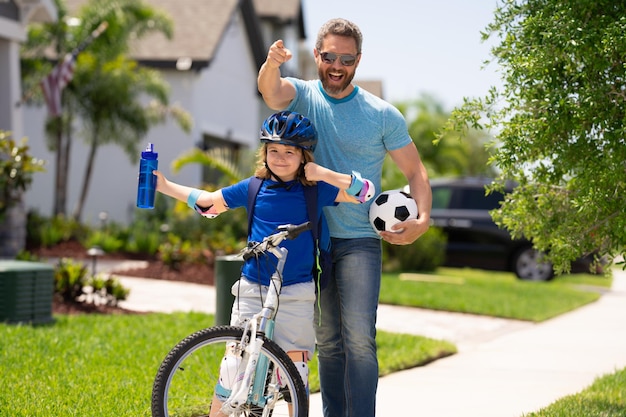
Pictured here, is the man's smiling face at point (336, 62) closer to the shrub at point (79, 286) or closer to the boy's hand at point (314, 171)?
the boy's hand at point (314, 171)

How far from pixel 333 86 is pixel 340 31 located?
280 mm

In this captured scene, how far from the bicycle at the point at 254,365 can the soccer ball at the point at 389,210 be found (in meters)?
0.44

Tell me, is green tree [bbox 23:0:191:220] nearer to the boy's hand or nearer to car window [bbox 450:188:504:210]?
car window [bbox 450:188:504:210]

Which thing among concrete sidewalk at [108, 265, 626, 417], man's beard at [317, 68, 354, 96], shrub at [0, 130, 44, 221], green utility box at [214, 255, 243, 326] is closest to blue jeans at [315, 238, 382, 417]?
man's beard at [317, 68, 354, 96]

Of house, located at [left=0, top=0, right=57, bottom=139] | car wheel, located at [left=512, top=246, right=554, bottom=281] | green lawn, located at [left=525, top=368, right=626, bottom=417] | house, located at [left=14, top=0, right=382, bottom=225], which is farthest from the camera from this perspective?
house, located at [left=14, top=0, right=382, bottom=225]

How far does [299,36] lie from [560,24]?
29.1m

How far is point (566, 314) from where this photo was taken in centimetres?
1284

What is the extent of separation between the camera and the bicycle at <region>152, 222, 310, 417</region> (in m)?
4.22

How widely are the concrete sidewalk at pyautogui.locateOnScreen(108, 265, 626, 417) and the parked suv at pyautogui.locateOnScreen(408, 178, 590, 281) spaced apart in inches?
152

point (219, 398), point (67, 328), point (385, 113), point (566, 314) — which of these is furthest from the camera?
point (566, 314)

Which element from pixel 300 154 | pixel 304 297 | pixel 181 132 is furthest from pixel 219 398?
pixel 181 132

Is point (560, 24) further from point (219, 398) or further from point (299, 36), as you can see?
point (299, 36)

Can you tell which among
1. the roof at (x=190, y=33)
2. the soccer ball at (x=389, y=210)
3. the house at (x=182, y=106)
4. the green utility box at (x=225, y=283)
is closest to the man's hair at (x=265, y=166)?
the soccer ball at (x=389, y=210)

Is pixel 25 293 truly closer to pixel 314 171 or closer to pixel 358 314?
pixel 358 314
